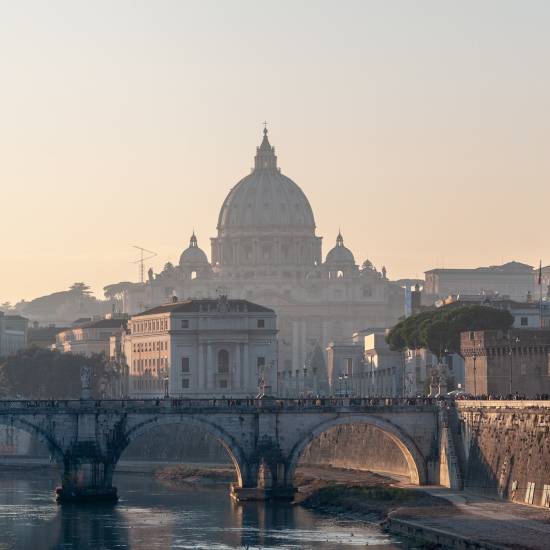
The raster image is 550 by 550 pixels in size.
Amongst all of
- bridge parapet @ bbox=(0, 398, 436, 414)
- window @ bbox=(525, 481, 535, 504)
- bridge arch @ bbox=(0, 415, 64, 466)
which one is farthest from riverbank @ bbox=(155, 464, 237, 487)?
window @ bbox=(525, 481, 535, 504)

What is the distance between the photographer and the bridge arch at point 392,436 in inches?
5404

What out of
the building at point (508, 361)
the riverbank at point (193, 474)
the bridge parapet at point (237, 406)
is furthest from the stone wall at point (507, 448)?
the riverbank at point (193, 474)

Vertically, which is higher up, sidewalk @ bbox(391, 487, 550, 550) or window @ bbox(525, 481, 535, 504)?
window @ bbox(525, 481, 535, 504)

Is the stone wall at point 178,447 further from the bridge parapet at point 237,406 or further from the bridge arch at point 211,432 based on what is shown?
the bridge arch at point 211,432

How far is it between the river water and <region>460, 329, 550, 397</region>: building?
21.0 metres

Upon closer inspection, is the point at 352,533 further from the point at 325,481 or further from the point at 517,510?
the point at 325,481

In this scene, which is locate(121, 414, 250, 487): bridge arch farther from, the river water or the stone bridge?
the river water

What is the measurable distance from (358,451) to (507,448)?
31840 mm

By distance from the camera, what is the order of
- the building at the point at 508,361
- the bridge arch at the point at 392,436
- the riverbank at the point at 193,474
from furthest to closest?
1. the riverbank at the point at 193,474
2. the building at the point at 508,361
3. the bridge arch at the point at 392,436

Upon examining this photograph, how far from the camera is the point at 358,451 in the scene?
156000mm

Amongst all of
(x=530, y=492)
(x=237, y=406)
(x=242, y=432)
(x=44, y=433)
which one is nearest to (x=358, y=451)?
(x=237, y=406)

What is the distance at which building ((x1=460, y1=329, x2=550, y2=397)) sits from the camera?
153375 millimetres

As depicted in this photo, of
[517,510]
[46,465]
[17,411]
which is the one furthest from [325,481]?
[46,465]

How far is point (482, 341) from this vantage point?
16062 centimetres
